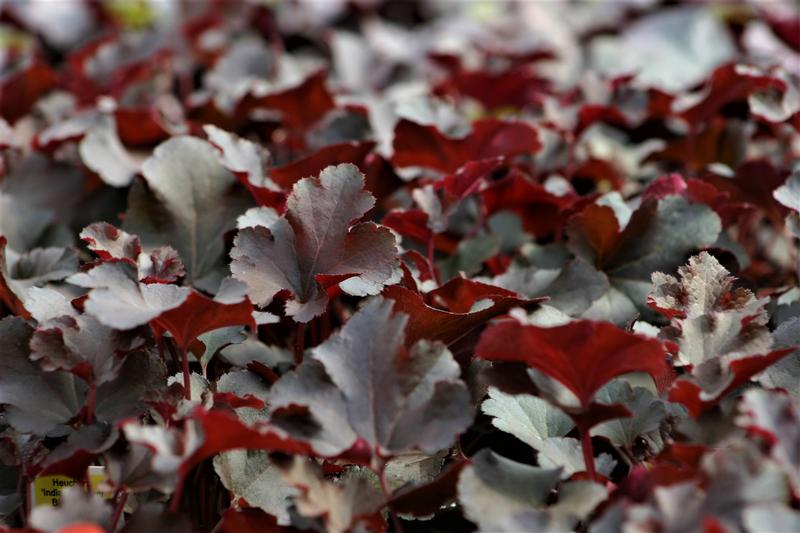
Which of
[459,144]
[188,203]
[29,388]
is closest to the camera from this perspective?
[29,388]

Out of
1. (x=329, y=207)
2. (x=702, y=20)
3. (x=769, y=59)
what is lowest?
(x=702, y=20)

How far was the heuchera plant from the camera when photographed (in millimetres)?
724

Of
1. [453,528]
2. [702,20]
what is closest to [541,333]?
[453,528]

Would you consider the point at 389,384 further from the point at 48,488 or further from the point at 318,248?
the point at 48,488

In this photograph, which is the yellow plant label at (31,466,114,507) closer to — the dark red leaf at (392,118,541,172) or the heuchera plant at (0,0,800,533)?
the heuchera plant at (0,0,800,533)

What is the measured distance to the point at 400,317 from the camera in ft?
2.57

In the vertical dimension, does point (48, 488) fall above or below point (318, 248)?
below

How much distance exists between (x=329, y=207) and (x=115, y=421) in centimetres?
28

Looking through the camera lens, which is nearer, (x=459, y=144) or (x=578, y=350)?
(x=578, y=350)

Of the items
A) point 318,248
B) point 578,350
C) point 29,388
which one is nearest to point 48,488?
point 29,388

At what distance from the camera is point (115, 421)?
2.75 ft

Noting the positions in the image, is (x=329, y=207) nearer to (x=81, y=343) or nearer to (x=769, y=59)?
(x=81, y=343)

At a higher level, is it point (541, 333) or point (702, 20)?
point (541, 333)

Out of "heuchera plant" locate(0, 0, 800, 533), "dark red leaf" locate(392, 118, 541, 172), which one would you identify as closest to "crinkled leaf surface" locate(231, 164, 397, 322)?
"heuchera plant" locate(0, 0, 800, 533)
